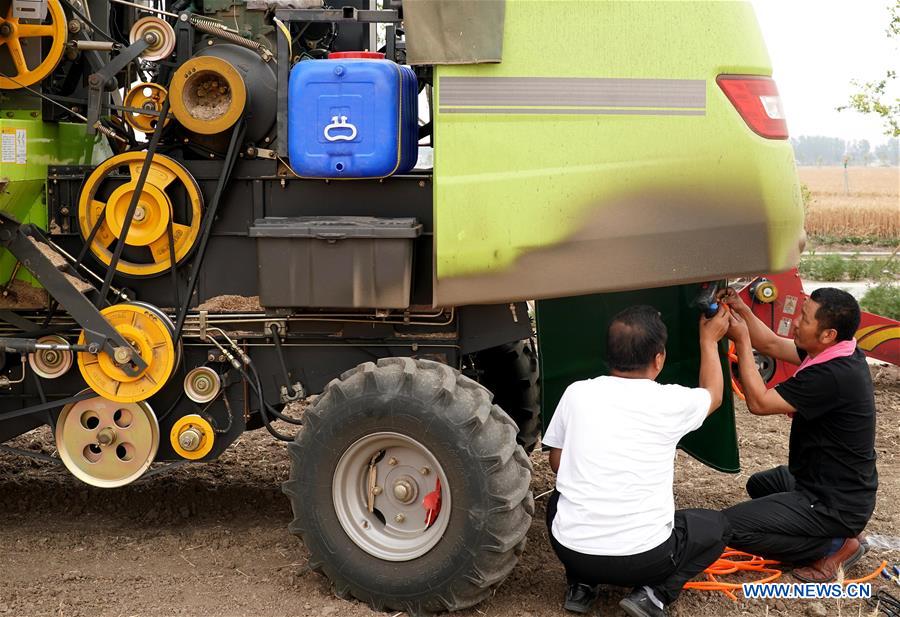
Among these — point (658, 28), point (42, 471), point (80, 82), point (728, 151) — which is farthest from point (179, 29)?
point (42, 471)

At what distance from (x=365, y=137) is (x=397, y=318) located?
80 centimetres

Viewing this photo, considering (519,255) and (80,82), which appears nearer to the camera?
(519,255)

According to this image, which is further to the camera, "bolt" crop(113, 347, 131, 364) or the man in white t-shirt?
"bolt" crop(113, 347, 131, 364)

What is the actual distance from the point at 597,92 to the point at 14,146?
95.4 inches

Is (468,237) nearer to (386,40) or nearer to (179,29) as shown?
(386,40)

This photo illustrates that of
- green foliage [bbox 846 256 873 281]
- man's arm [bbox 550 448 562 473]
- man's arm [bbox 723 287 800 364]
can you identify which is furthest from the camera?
green foliage [bbox 846 256 873 281]

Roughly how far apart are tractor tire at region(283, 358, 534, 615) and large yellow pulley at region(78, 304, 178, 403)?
0.70 meters

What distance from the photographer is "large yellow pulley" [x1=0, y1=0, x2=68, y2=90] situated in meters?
4.68

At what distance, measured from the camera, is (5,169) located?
4.67 meters

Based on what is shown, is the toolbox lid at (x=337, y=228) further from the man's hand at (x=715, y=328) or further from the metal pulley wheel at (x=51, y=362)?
the man's hand at (x=715, y=328)

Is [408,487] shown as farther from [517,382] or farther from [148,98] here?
[148,98]

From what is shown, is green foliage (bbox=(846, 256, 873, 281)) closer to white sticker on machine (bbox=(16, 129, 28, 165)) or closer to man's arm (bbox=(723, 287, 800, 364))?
man's arm (bbox=(723, 287, 800, 364))

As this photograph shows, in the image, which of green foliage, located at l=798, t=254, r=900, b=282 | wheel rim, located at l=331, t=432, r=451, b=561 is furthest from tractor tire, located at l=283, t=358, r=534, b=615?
green foliage, located at l=798, t=254, r=900, b=282

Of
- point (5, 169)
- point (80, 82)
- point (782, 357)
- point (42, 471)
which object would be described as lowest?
point (42, 471)
